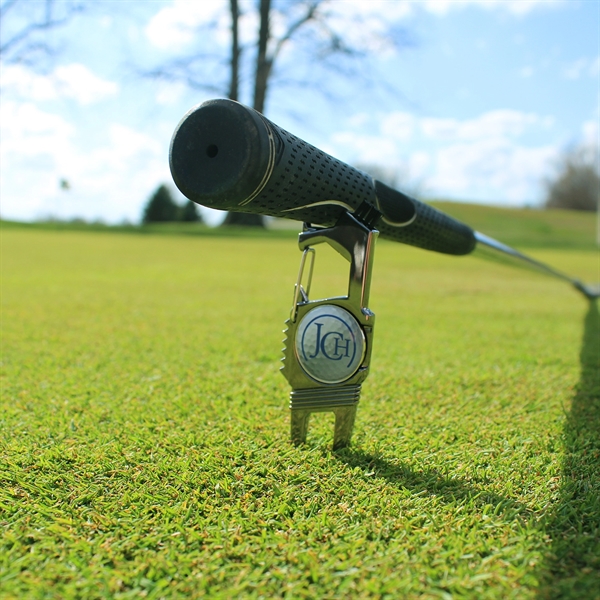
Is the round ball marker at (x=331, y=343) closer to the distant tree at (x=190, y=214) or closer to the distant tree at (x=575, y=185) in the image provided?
the distant tree at (x=190, y=214)

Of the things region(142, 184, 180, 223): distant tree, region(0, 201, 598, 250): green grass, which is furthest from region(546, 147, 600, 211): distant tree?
region(142, 184, 180, 223): distant tree

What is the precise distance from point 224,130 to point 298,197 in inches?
7.2

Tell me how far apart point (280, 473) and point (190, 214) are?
27.8 meters

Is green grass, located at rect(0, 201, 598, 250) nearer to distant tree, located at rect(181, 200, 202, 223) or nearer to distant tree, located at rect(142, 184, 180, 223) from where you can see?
distant tree, located at rect(181, 200, 202, 223)

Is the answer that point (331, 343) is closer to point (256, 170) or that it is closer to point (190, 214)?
point (256, 170)

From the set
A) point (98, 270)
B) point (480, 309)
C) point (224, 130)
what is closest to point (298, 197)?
point (224, 130)

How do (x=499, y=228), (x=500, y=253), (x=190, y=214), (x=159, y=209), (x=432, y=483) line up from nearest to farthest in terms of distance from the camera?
(x=432, y=483), (x=500, y=253), (x=499, y=228), (x=190, y=214), (x=159, y=209)

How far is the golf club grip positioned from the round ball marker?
0.20m

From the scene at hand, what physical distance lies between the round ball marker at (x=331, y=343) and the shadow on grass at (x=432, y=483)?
173mm

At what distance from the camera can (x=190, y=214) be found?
91.5 ft

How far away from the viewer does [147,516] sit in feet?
2.88

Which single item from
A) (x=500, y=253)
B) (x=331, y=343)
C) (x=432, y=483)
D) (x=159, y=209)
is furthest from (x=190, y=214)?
(x=432, y=483)

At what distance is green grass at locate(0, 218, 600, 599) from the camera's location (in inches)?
28.9

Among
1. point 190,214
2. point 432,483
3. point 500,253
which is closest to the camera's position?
point 432,483
